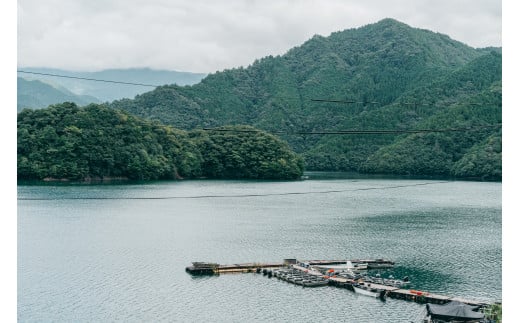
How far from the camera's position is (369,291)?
34.4 m

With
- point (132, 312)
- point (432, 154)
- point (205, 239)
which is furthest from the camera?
point (432, 154)

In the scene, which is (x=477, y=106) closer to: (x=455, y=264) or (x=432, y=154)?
(x=432, y=154)

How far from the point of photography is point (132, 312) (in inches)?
1204

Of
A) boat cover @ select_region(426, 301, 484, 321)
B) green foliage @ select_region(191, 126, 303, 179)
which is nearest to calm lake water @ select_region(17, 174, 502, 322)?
boat cover @ select_region(426, 301, 484, 321)

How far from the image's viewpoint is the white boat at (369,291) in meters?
33.8

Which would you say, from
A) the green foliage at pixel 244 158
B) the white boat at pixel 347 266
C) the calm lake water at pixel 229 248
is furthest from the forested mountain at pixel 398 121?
the white boat at pixel 347 266

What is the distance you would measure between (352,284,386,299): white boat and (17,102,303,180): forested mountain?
177 ft

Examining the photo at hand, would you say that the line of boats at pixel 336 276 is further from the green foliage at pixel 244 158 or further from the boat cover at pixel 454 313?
the green foliage at pixel 244 158

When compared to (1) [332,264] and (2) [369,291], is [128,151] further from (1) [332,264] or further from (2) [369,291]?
(2) [369,291]

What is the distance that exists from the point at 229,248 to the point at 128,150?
209 ft

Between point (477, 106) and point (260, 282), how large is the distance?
115693mm

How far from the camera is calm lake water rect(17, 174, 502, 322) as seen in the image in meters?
31.6
